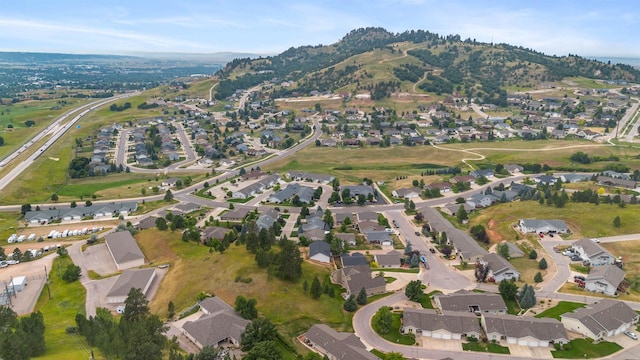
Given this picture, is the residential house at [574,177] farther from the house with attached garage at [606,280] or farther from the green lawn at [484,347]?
the green lawn at [484,347]

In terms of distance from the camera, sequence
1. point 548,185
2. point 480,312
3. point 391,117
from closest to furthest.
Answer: point 480,312
point 548,185
point 391,117

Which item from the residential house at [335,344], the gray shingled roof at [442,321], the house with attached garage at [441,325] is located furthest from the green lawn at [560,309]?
the residential house at [335,344]

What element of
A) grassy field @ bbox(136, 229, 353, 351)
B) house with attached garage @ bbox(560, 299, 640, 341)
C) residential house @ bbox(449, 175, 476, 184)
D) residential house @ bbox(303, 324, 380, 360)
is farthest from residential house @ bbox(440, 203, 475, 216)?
residential house @ bbox(303, 324, 380, 360)

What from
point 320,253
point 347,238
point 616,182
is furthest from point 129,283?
point 616,182

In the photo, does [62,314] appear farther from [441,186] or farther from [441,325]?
[441,186]

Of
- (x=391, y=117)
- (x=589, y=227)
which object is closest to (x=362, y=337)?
(x=589, y=227)

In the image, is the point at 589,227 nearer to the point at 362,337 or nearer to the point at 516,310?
the point at 516,310
